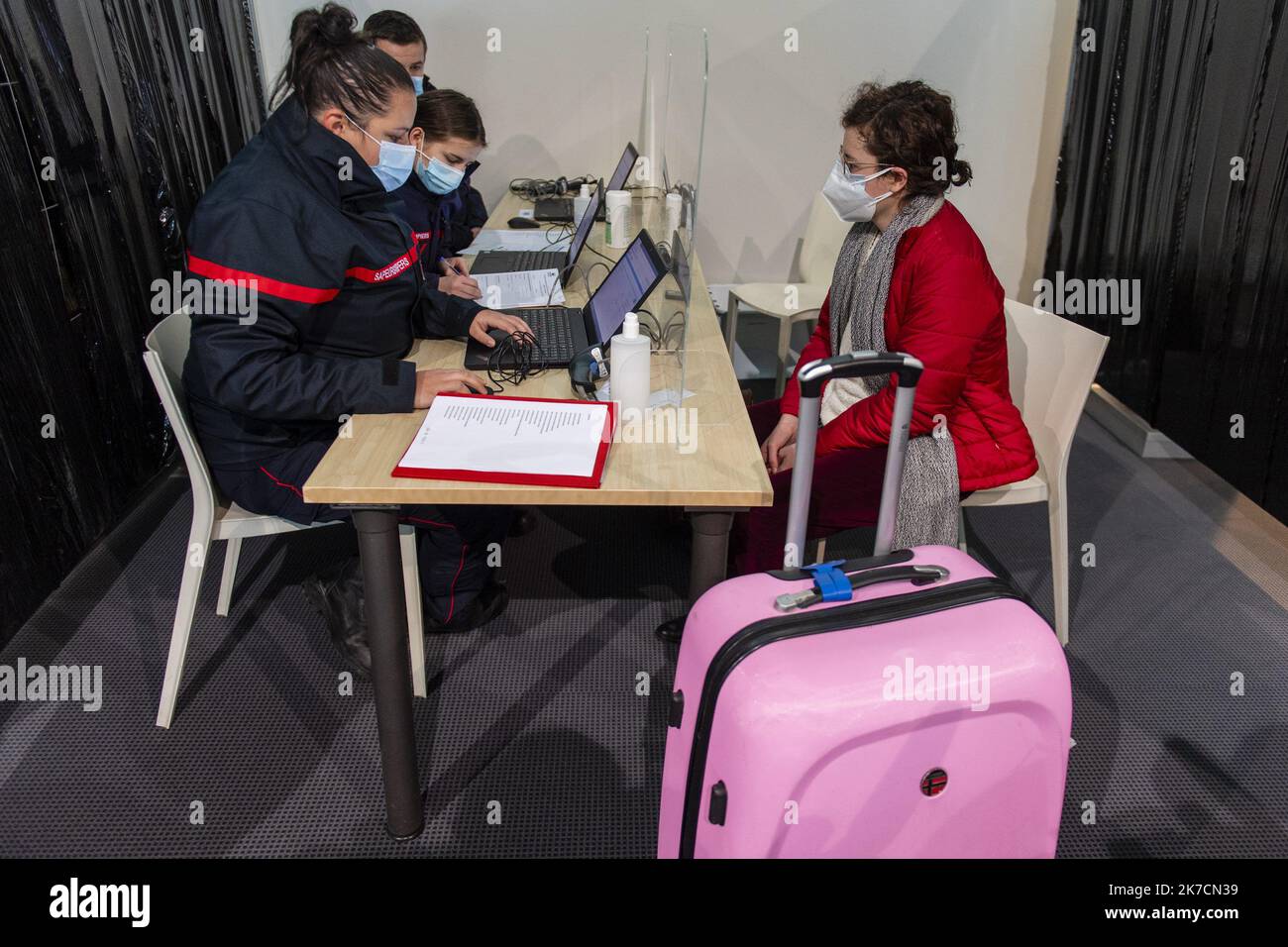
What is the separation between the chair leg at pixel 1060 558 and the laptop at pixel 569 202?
1454 millimetres

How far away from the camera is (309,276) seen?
5.23 feet

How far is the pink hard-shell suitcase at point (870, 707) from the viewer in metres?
1.07

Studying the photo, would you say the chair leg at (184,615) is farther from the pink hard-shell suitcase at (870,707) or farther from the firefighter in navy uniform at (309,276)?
the pink hard-shell suitcase at (870,707)

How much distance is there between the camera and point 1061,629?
212 centimetres

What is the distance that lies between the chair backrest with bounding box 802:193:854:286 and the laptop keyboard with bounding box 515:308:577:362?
152cm

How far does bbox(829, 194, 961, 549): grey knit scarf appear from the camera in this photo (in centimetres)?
181

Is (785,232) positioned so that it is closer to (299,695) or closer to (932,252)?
(932,252)

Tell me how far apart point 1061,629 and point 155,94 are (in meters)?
2.80

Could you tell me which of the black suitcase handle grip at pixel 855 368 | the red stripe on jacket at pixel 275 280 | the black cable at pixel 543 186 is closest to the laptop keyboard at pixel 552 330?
the red stripe on jacket at pixel 275 280

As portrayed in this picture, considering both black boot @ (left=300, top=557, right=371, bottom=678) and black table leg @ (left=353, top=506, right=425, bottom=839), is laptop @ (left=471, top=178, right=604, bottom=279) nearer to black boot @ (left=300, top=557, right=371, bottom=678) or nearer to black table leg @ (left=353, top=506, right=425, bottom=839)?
black boot @ (left=300, top=557, right=371, bottom=678)

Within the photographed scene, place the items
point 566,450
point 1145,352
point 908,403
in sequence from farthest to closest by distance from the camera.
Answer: point 1145,352 → point 566,450 → point 908,403

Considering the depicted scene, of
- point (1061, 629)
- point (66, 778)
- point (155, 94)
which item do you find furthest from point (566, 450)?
point (155, 94)

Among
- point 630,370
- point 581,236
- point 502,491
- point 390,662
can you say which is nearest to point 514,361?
point 630,370

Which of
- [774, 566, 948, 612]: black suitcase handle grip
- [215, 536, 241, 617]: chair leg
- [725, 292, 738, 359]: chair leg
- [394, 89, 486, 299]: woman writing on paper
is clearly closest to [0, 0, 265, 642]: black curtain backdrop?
[215, 536, 241, 617]: chair leg
